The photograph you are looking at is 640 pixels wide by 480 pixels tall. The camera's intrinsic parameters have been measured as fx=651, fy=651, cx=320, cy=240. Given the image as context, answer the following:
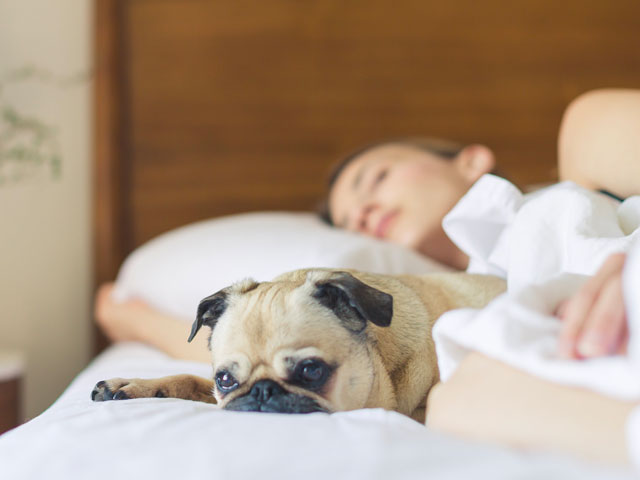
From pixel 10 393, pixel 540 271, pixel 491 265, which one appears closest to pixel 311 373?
pixel 540 271

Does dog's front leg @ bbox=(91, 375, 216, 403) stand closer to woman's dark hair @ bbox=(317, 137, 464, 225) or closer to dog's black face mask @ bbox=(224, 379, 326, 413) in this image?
dog's black face mask @ bbox=(224, 379, 326, 413)

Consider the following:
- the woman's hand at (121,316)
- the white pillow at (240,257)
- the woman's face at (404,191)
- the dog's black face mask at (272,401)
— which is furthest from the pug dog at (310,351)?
the woman's hand at (121,316)

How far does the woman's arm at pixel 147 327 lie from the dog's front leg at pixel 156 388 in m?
0.16

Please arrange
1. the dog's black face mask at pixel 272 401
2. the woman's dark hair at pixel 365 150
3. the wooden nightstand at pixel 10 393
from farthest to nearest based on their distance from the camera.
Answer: the woman's dark hair at pixel 365 150, the wooden nightstand at pixel 10 393, the dog's black face mask at pixel 272 401

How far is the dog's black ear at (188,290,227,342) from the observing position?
1.00 m

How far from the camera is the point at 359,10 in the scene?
2.43 metres

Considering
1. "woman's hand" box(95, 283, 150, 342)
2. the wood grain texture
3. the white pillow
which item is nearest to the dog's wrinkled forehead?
the white pillow

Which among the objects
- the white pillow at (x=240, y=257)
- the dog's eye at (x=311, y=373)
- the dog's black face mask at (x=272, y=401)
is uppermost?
the dog's eye at (x=311, y=373)

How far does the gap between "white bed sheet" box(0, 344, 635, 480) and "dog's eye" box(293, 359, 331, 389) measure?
0.15m

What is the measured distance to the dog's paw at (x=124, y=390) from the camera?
923 millimetres

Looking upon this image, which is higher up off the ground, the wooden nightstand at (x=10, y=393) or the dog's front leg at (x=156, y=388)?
the dog's front leg at (x=156, y=388)

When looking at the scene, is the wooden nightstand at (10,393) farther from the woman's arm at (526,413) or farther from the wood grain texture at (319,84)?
the woman's arm at (526,413)

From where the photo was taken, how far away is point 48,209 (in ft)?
7.91

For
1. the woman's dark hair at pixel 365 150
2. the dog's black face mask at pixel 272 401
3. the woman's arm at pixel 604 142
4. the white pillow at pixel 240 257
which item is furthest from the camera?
the woman's dark hair at pixel 365 150
